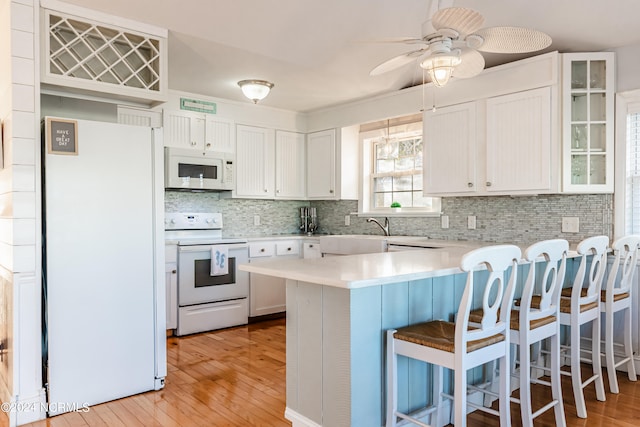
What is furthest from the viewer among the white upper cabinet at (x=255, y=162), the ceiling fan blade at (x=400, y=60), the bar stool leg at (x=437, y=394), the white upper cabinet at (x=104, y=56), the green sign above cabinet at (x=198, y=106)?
the white upper cabinet at (x=255, y=162)

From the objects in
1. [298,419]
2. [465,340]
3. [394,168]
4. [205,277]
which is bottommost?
[298,419]

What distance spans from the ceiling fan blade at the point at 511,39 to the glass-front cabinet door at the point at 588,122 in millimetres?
1236

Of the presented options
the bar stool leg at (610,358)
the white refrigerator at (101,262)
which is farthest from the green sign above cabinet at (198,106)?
the bar stool leg at (610,358)

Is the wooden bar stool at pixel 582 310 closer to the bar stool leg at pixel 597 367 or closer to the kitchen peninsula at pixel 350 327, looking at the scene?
the bar stool leg at pixel 597 367

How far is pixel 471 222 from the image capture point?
4.16 m

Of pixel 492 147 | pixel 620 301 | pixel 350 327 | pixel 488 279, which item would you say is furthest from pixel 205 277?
pixel 620 301

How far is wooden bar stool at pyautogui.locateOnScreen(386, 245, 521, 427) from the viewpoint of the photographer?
1.83 metres

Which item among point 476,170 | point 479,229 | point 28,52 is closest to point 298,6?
point 28,52

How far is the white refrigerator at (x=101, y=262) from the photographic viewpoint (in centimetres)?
259

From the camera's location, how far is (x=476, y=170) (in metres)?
3.80

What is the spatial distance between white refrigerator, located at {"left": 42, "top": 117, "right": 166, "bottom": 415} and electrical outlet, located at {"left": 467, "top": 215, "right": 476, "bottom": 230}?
265cm

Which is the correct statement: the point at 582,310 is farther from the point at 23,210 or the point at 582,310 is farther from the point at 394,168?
the point at 23,210

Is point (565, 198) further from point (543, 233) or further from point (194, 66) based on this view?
point (194, 66)

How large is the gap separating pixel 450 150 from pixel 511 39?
1735 millimetres
